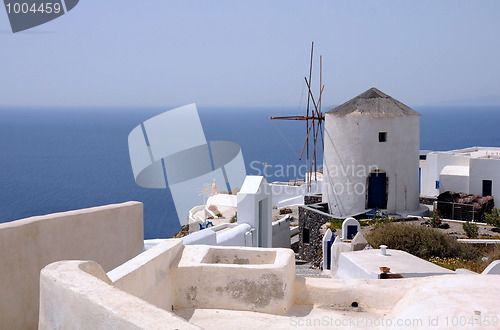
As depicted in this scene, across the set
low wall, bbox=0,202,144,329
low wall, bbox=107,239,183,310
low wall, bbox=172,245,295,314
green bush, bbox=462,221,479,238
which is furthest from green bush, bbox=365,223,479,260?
low wall, bbox=107,239,183,310

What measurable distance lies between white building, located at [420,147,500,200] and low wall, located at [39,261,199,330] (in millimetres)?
19125

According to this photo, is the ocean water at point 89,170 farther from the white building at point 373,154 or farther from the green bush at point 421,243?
the green bush at point 421,243

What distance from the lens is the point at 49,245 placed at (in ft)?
14.0

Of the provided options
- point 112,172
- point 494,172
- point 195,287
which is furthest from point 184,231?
point 112,172

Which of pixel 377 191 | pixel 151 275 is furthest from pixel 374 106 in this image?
pixel 151 275

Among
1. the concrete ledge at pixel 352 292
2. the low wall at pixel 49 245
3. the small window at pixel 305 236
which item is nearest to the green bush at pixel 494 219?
the small window at pixel 305 236

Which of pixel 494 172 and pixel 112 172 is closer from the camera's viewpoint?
pixel 494 172

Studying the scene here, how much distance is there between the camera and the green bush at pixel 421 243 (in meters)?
10.9

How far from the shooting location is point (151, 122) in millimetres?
16781

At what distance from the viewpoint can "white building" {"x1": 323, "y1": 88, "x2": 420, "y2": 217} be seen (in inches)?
725

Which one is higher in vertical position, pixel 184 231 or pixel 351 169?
pixel 351 169

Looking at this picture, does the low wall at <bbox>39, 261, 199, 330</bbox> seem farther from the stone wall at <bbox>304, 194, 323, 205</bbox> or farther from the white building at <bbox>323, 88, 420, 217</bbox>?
the stone wall at <bbox>304, 194, 323, 205</bbox>

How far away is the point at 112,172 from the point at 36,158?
67.9 ft

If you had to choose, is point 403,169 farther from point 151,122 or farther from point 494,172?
point 151,122
